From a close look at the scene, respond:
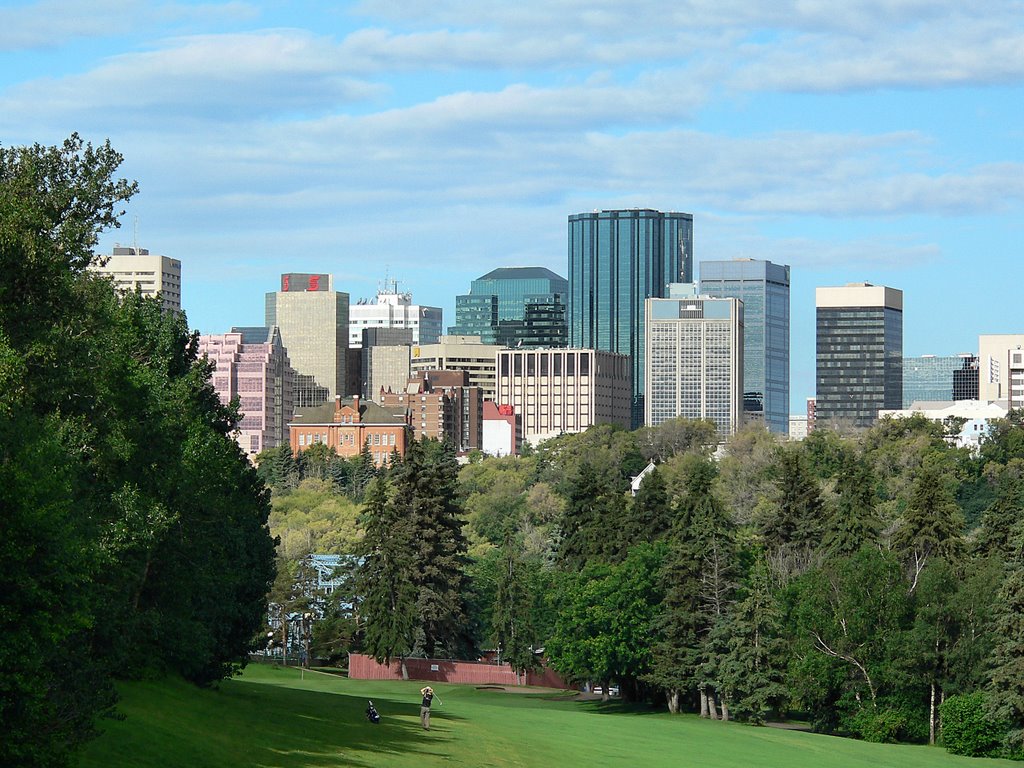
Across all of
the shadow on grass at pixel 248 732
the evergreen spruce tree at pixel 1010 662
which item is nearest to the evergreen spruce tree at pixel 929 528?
the evergreen spruce tree at pixel 1010 662

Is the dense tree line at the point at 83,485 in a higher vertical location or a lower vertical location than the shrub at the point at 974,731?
higher

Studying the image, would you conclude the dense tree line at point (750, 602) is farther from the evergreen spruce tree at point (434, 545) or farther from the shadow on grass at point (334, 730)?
the shadow on grass at point (334, 730)

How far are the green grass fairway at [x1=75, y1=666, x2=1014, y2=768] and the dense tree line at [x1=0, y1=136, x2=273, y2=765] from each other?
2.21 meters

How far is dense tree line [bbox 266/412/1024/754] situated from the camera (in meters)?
80.1

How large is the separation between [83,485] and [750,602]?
46.8 meters

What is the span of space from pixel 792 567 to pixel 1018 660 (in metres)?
24.4

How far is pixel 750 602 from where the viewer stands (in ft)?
273

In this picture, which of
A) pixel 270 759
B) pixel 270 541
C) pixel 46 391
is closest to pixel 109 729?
pixel 270 759

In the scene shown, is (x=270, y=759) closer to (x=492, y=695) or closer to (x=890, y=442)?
(x=492, y=695)

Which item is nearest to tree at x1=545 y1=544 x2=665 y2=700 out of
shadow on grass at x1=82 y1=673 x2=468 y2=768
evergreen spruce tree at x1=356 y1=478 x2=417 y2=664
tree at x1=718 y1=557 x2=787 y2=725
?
tree at x1=718 y1=557 x2=787 y2=725

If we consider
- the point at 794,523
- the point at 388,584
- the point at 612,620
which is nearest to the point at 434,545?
the point at 388,584

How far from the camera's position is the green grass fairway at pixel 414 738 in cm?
4594

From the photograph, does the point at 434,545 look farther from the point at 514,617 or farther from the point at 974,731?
the point at 974,731

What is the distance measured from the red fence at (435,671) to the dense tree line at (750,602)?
1.28 metres
